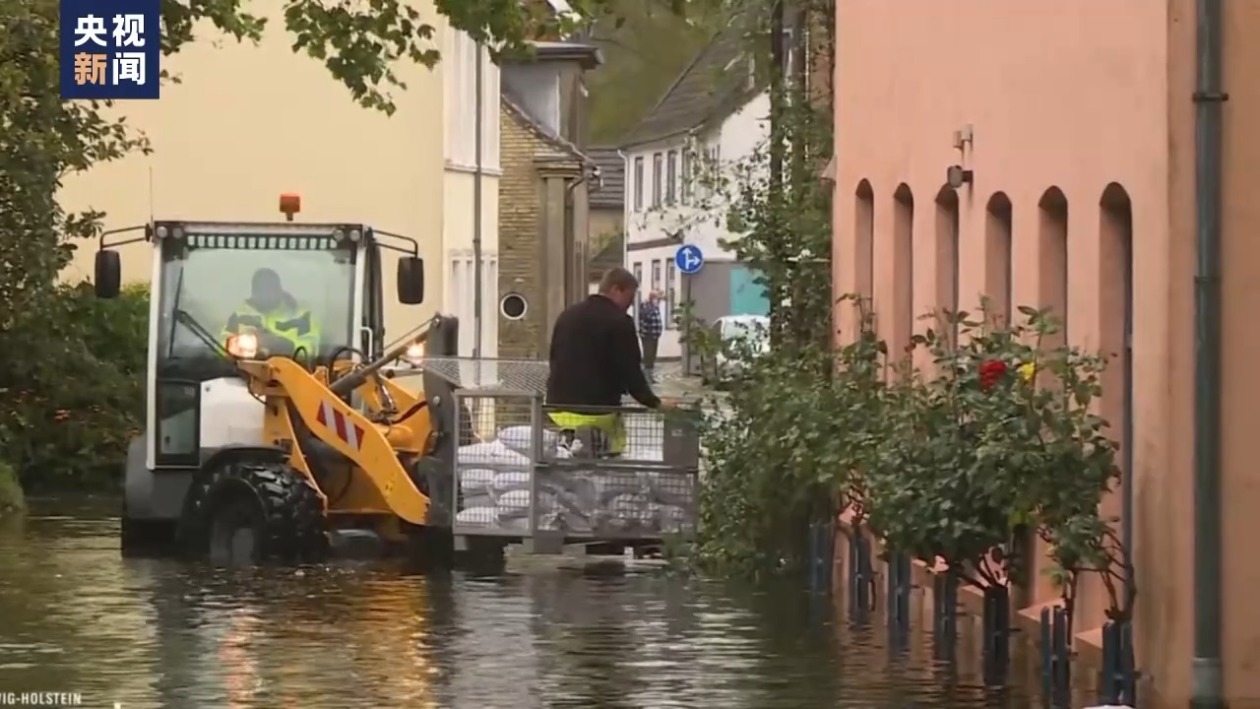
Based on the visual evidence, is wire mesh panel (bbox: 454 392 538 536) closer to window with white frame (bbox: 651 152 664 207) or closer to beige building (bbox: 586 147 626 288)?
window with white frame (bbox: 651 152 664 207)

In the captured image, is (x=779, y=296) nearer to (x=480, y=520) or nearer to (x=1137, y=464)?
A: (x=480, y=520)

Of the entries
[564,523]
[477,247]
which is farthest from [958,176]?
[477,247]

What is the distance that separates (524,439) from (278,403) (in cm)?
235

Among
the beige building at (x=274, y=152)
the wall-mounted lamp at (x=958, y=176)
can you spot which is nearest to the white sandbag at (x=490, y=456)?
the wall-mounted lamp at (x=958, y=176)

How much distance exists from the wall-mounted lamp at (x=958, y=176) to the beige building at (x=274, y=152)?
2093cm

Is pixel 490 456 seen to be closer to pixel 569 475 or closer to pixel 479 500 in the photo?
pixel 479 500

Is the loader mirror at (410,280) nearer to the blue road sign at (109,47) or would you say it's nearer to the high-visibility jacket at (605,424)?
the high-visibility jacket at (605,424)

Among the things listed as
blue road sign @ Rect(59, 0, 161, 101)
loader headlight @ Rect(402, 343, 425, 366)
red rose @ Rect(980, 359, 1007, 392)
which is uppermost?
blue road sign @ Rect(59, 0, 161, 101)

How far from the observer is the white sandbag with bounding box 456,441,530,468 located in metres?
20.3

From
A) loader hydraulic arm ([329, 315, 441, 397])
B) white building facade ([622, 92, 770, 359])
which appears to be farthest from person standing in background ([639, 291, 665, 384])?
loader hydraulic arm ([329, 315, 441, 397])

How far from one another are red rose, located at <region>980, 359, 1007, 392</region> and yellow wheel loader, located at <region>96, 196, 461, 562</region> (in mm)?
7192

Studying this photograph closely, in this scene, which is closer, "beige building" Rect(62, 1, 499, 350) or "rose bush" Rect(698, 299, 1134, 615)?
"rose bush" Rect(698, 299, 1134, 615)

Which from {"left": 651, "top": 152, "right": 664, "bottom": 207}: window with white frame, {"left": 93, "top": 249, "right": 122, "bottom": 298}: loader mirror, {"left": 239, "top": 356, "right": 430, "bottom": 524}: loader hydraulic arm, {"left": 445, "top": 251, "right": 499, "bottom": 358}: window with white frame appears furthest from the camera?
{"left": 651, "top": 152, "right": 664, "bottom": 207}: window with white frame

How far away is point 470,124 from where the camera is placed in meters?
45.9
